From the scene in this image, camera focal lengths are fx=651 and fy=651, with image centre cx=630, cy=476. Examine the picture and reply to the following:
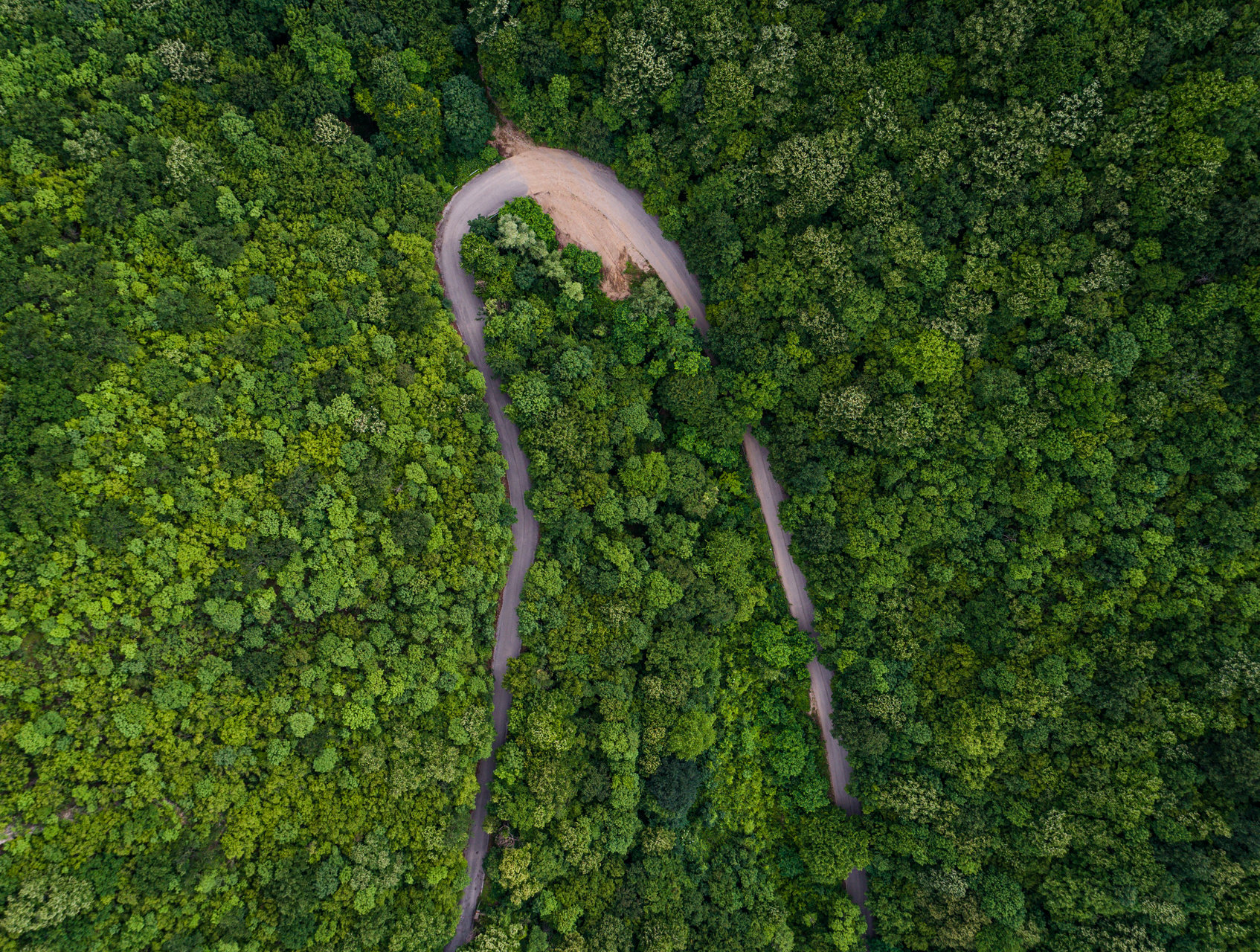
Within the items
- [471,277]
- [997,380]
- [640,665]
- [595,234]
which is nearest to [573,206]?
[595,234]

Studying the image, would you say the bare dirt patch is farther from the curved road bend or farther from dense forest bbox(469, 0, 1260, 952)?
dense forest bbox(469, 0, 1260, 952)

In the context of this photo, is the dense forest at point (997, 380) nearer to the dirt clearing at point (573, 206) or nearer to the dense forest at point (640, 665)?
the dirt clearing at point (573, 206)

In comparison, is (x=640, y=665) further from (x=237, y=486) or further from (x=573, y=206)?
(x=573, y=206)

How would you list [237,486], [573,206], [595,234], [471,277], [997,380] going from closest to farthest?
[237,486] < [997,380] < [471,277] < [573,206] < [595,234]

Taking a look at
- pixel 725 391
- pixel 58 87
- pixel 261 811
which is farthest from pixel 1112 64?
pixel 261 811

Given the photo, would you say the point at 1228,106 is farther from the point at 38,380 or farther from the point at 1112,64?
the point at 38,380

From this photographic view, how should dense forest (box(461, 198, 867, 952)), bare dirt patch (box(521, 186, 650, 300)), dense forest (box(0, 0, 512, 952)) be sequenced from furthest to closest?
bare dirt patch (box(521, 186, 650, 300))
dense forest (box(461, 198, 867, 952))
dense forest (box(0, 0, 512, 952))

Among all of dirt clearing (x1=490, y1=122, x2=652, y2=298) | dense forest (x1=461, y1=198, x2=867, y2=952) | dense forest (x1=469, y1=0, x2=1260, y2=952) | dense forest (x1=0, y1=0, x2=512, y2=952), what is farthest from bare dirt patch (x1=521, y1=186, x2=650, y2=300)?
dense forest (x1=0, y1=0, x2=512, y2=952)
